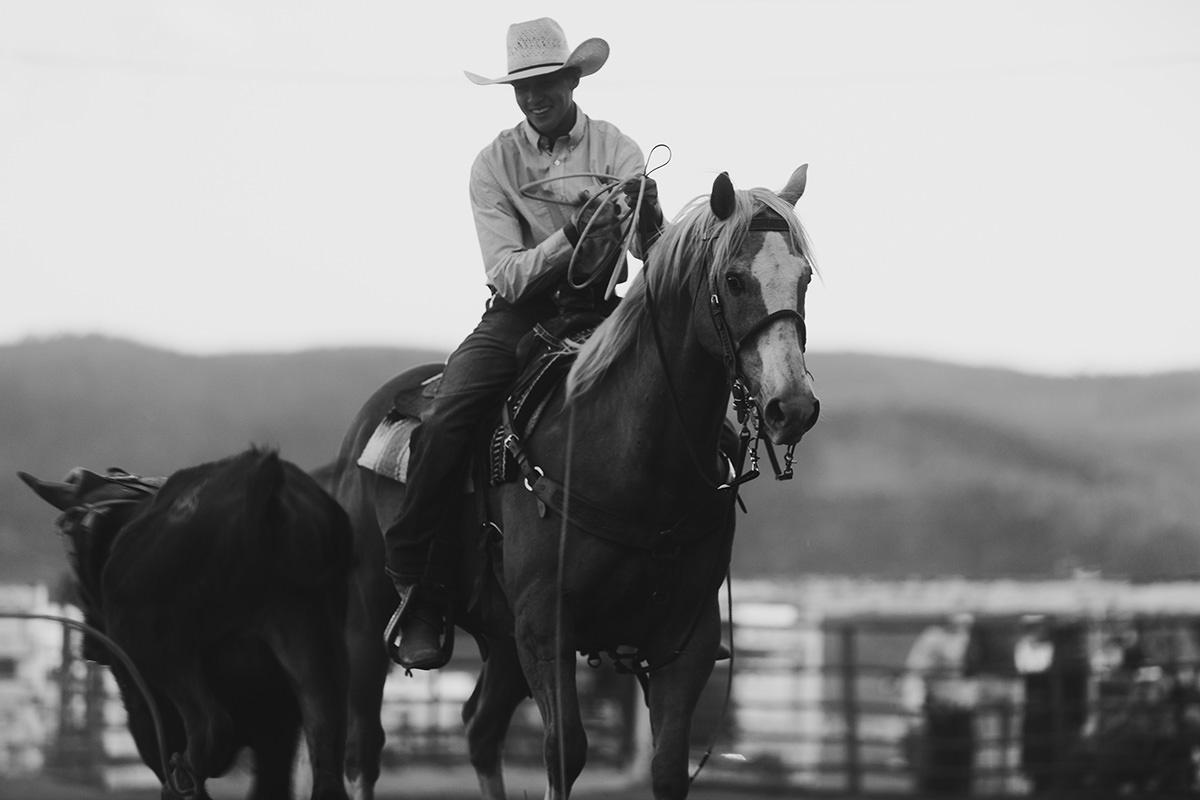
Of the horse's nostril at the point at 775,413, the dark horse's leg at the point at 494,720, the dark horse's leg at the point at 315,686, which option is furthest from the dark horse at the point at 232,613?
the horse's nostril at the point at 775,413

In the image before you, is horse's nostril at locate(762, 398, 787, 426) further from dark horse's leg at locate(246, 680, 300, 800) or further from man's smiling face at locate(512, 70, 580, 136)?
dark horse's leg at locate(246, 680, 300, 800)

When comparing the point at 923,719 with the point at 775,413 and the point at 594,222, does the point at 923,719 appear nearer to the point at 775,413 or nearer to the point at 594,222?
the point at 594,222

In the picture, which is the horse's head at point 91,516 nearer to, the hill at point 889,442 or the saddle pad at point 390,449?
the saddle pad at point 390,449

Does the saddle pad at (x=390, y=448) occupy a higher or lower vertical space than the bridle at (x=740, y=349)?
lower

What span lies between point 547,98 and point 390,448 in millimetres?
1464

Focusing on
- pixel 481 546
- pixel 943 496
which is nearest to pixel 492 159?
pixel 481 546

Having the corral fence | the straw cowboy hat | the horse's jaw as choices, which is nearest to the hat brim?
the straw cowboy hat

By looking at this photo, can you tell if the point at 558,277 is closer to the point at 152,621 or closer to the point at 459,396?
the point at 459,396

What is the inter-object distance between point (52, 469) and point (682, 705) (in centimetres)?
2742

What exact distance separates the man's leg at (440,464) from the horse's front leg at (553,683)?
670 millimetres

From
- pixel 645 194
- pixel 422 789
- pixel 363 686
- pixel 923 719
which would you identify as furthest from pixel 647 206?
pixel 923 719

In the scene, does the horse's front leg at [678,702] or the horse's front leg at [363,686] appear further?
the horse's front leg at [363,686]

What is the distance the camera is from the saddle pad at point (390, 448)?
623cm

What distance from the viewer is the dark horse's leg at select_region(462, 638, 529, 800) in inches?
262
